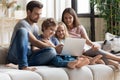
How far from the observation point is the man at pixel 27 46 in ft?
8.52

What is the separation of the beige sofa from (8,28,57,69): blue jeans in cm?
13

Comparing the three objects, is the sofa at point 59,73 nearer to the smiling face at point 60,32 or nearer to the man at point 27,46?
the man at point 27,46

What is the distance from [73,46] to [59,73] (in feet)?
1.43

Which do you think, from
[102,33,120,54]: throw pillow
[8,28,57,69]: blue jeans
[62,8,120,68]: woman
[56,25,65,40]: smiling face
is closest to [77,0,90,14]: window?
[102,33,120,54]: throw pillow

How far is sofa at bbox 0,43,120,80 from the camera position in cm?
235

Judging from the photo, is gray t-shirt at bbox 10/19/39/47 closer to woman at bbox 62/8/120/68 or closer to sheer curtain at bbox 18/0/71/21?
woman at bbox 62/8/120/68

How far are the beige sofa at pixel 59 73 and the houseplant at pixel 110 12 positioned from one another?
6.96ft

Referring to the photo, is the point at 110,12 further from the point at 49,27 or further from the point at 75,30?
the point at 49,27

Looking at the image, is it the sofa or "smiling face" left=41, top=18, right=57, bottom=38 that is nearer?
the sofa

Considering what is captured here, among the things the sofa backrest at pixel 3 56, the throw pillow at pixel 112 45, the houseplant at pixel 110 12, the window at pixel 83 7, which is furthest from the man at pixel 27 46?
the window at pixel 83 7

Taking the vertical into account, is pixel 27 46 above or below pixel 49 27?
below

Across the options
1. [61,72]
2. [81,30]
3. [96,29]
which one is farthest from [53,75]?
[96,29]

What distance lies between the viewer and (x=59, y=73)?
2557 millimetres

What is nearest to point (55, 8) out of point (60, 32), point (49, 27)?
point (60, 32)
